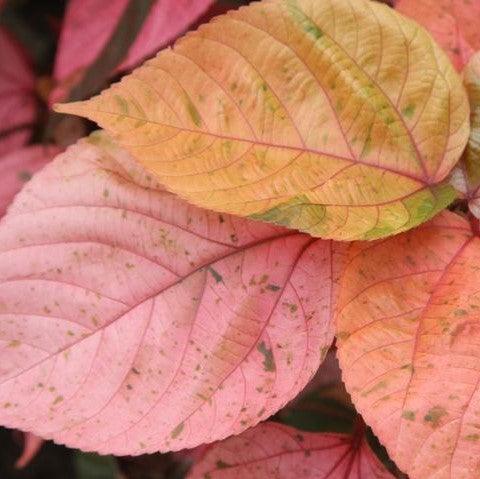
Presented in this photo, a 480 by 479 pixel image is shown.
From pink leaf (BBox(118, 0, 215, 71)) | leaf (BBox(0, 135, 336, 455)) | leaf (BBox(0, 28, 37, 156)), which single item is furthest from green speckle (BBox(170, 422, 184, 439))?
leaf (BBox(0, 28, 37, 156))

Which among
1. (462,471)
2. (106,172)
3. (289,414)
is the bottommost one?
(289,414)

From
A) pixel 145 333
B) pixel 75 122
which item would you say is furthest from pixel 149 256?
pixel 75 122

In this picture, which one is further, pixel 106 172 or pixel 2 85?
pixel 2 85

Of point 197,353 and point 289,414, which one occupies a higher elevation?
point 197,353

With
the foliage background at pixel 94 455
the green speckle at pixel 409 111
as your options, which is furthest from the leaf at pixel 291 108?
the foliage background at pixel 94 455

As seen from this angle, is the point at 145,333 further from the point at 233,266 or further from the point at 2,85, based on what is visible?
the point at 2,85

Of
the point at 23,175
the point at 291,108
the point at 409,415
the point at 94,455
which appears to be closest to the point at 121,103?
the point at 291,108

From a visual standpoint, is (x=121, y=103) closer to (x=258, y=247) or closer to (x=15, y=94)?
(x=258, y=247)
